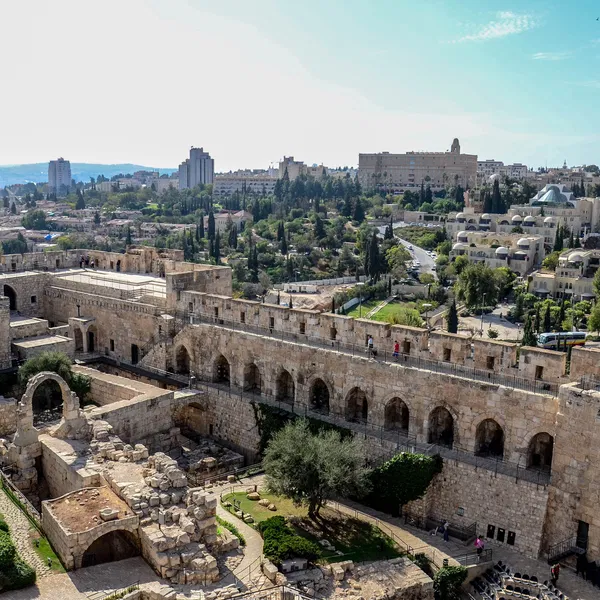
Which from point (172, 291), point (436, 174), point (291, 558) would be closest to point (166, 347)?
point (172, 291)

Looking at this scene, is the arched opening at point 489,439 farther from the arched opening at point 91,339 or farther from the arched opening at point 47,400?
the arched opening at point 91,339

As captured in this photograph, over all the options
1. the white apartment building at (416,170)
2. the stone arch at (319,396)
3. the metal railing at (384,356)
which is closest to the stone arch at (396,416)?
the metal railing at (384,356)

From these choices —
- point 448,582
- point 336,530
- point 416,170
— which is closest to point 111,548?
point 336,530

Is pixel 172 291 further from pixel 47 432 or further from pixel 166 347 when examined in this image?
pixel 47 432

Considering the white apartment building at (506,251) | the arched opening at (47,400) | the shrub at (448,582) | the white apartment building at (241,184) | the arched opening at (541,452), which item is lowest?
the shrub at (448,582)

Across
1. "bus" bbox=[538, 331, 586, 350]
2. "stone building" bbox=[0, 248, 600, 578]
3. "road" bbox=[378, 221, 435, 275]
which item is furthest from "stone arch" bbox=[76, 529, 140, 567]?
"road" bbox=[378, 221, 435, 275]

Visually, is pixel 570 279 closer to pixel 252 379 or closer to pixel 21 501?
pixel 252 379
